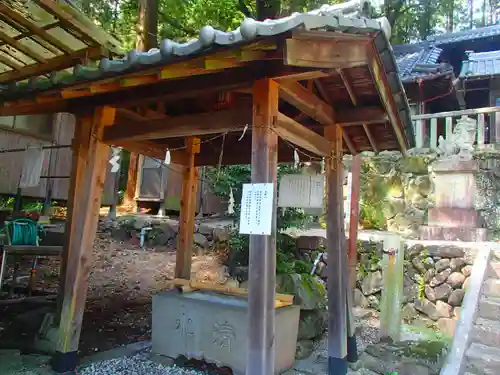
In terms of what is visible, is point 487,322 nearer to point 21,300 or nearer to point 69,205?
point 69,205

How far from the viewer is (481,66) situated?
13742 mm

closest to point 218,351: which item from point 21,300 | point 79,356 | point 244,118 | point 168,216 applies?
point 79,356

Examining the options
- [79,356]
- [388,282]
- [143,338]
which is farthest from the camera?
[388,282]

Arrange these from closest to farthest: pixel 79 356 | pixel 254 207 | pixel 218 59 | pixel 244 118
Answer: pixel 218 59 < pixel 254 207 < pixel 244 118 < pixel 79 356

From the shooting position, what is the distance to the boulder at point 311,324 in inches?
242

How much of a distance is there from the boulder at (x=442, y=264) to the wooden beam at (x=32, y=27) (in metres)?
9.28

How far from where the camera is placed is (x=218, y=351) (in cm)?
460

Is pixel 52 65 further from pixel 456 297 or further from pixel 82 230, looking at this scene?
pixel 456 297

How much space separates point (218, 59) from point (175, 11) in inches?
493

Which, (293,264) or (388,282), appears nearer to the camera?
(388,282)

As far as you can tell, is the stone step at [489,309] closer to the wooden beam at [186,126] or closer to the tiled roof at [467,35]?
the wooden beam at [186,126]

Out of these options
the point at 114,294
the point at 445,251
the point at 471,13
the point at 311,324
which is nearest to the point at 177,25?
the point at 114,294

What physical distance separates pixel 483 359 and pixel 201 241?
7615 millimetres

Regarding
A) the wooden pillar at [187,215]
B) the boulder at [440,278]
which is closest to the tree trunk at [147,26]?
the wooden pillar at [187,215]
